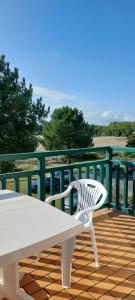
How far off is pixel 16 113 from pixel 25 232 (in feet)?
33.7

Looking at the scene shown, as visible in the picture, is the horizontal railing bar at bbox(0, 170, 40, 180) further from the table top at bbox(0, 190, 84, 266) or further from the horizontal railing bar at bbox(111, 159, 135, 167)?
the horizontal railing bar at bbox(111, 159, 135, 167)

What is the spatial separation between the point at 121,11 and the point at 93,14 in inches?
32.8

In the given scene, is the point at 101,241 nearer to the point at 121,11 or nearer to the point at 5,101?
the point at 121,11

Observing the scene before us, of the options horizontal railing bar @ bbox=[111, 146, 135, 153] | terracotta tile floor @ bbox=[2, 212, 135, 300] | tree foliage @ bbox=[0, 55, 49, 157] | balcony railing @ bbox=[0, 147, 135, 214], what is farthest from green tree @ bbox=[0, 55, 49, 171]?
terracotta tile floor @ bbox=[2, 212, 135, 300]

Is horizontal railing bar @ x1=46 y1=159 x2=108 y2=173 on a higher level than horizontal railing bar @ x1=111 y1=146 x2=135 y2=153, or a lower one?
lower

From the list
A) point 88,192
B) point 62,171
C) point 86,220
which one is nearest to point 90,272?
point 86,220

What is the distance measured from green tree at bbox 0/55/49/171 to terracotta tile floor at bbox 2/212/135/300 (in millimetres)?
8521

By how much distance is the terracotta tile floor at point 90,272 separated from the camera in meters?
2.04

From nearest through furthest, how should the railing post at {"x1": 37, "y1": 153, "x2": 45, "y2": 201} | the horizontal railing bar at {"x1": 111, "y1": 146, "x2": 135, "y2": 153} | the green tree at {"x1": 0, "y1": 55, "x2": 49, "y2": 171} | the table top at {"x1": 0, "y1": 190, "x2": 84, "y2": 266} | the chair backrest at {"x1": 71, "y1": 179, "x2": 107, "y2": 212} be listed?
the table top at {"x1": 0, "y1": 190, "x2": 84, "y2": 266} → the chair backrest at {"x1": 71, "y1": 179, "x2": 107, "y2": 212} → the railing post at {"x1": 37, "y1": 153, "x2": 45, "y2": 201} → the horizontal railing bar at {"x1": 111, "y1": 146, "x2": 135, "y2": 153} → the green tree at {"x1": 0, "y1": 55, "x2": 49, "y2": 171}

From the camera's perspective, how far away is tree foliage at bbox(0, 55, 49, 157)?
1108 cm

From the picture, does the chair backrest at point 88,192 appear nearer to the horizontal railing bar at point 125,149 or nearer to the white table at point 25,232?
the white table at point 25,232

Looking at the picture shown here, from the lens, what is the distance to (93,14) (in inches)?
278

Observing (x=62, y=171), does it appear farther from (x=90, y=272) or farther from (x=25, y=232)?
(x=25, y=232)

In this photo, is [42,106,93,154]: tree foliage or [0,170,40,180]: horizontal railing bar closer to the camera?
[0,170,40,180]: horizontal railing bar
